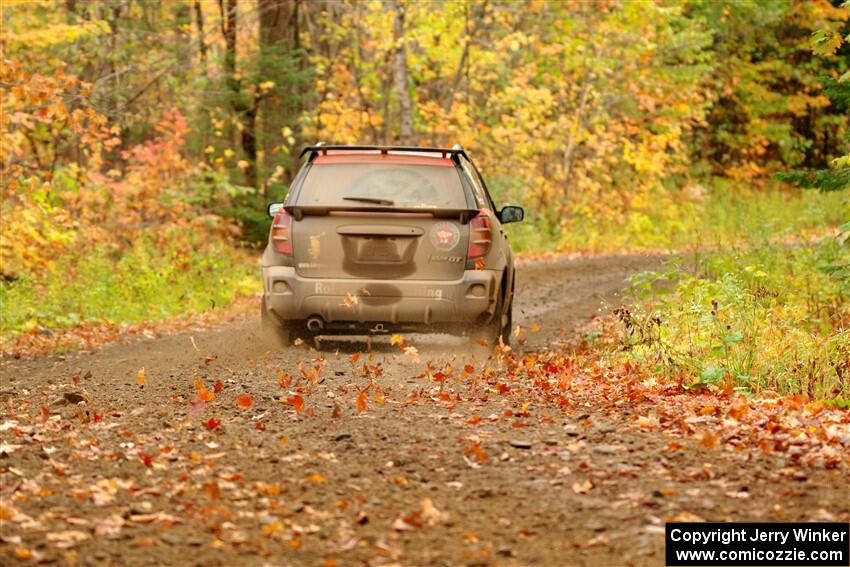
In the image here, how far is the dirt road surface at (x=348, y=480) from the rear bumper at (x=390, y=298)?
108 cm

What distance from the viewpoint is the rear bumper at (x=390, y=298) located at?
10.3 m

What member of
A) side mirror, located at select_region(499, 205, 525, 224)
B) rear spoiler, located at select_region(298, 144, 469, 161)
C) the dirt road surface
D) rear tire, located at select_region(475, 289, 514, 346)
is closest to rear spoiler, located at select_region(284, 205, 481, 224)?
rear spoiler, located at select_region(298, 144, 469, 161)

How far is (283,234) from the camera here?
1041cm

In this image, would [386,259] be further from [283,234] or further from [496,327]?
[496,327]

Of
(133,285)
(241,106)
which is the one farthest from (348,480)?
(241,106)

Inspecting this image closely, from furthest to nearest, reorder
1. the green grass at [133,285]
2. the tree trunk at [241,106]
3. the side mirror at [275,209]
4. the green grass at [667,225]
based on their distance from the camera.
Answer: the green grass at [667,225]
the tree trunk at [241,106]
the green grass at [133,285]
the side mirror at [275,209]

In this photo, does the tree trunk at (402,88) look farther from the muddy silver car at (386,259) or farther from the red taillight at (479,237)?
the red taillight at (479,237)

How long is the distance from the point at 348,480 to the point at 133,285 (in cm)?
1189

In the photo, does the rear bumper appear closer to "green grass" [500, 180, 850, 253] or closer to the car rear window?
the car rear window

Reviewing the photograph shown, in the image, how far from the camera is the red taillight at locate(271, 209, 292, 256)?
1038 cm

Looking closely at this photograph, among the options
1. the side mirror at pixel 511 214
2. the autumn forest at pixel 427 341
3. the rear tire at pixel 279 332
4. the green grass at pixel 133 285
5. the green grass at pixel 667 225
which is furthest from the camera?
the green grass at pixel 667 225

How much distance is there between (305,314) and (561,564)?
5883 millimetres

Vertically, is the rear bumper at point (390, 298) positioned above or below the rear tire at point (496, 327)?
above

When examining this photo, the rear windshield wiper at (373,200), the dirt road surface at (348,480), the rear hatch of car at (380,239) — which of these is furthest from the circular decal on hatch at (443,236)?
the dirt road surface at (348,480)
